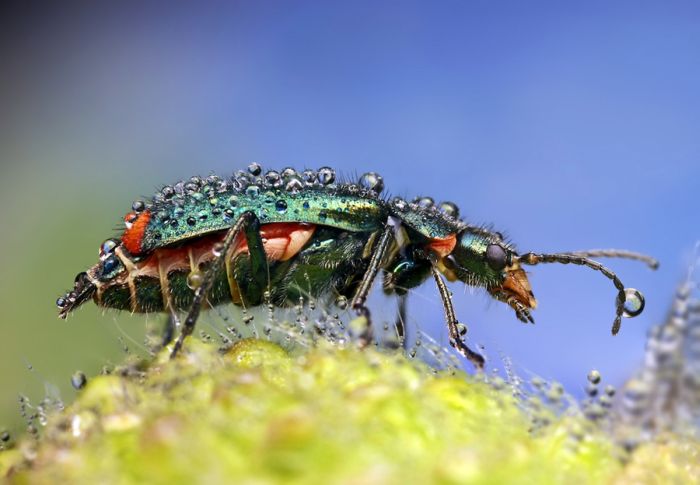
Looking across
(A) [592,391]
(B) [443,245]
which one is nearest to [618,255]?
(B) [443,245]

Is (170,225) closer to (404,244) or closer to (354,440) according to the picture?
(404,244)

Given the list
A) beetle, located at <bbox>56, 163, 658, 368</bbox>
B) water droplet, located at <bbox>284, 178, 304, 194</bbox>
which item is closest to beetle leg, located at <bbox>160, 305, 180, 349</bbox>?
beetle, located at <bbox>56, 163, 658, 368</bbox>

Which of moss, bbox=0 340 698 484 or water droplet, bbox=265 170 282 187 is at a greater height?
water droplet, bbox=265 170 282 187

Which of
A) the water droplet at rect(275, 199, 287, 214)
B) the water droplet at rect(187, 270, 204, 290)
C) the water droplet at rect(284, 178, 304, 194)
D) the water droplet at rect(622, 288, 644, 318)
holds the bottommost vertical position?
the water droplet at rect(187, 270, 204, 290)

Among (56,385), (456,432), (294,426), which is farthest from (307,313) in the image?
(294,426)

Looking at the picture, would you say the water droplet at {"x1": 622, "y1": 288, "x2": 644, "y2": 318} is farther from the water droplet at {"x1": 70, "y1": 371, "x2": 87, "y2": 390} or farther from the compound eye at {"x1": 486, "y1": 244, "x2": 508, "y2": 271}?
the water droplet at {"x1": 70, "y1": 371, "x2": 87, "y2": 390}

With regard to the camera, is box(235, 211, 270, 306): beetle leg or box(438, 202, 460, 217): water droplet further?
box(438, 202, 460, 217): water droplet
